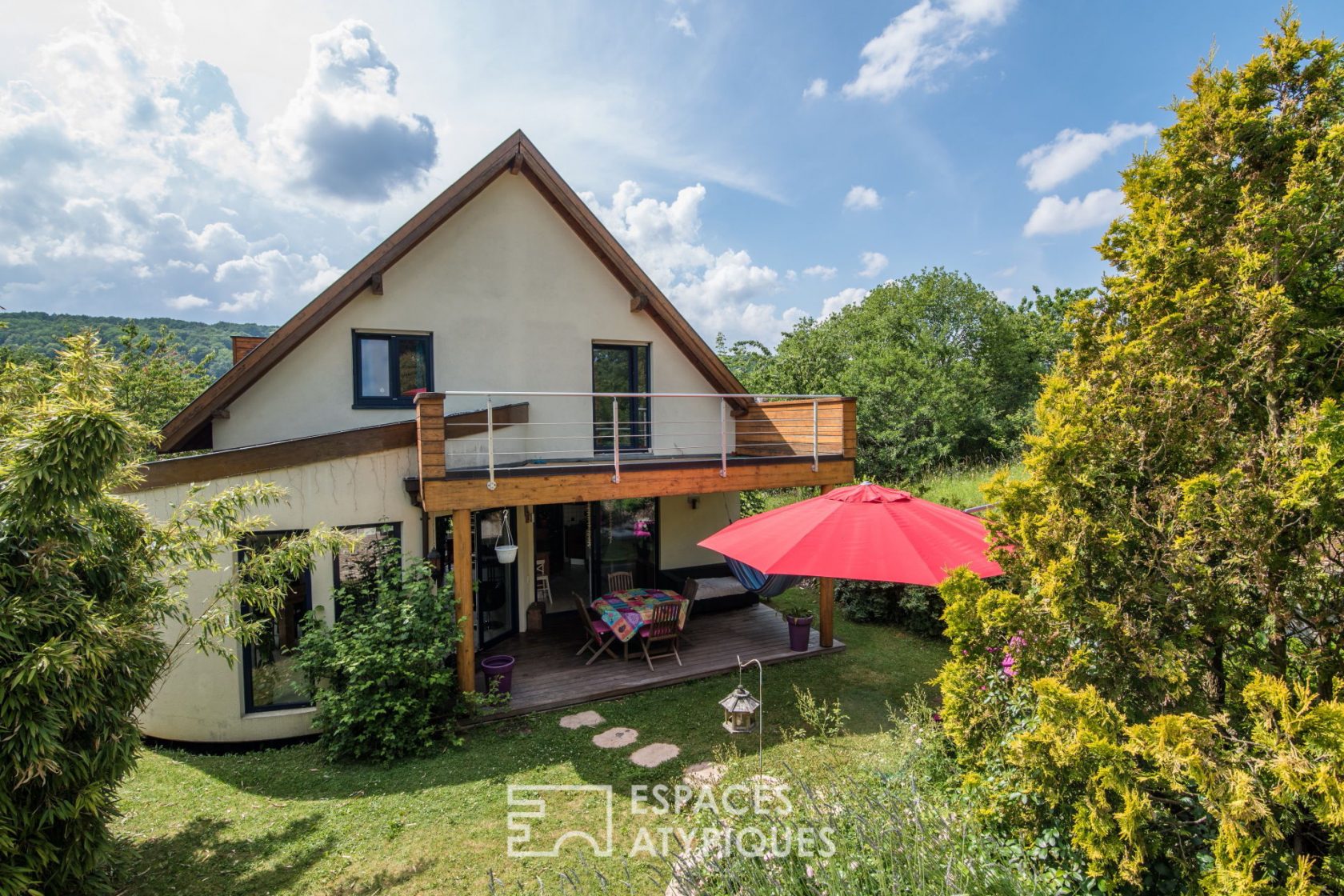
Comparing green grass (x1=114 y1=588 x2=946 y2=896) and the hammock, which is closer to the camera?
green grass (x1=114 y1=588 x2=946 y2=896)

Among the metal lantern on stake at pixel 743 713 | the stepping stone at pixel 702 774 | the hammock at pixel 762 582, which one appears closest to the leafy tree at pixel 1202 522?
the metal lantern on stake at pixel 743 713

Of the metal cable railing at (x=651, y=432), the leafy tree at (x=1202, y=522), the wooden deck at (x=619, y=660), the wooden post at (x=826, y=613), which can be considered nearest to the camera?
the leafy tree at (x=1202, y=522)

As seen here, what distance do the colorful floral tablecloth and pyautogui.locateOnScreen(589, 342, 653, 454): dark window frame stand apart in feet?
9.68

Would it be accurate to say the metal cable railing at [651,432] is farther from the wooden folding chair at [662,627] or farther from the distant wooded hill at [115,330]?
the distant wooded hill at [115,330]

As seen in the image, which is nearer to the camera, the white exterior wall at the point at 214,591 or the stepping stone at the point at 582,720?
the white exterior wall at the point at 214,591

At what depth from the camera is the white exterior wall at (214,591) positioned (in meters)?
7.09

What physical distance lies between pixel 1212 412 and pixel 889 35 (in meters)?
10.3

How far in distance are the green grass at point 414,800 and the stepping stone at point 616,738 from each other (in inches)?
5.2

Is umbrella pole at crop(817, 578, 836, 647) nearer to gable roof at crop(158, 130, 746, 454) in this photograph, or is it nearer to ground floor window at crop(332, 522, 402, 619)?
gable roof at crop(158, 130, 746, 454)

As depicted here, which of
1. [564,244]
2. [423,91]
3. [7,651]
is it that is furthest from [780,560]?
[423,91]

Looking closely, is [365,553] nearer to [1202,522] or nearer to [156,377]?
[1202,522]

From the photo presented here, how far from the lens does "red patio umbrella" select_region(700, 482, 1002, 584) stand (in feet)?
18.7

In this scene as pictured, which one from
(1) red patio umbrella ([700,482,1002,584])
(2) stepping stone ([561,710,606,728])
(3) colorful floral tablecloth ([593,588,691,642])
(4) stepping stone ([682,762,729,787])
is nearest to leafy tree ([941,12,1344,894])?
(1) red patio umbrella ([700,482,1002,584])

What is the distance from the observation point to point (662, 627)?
374 inches
